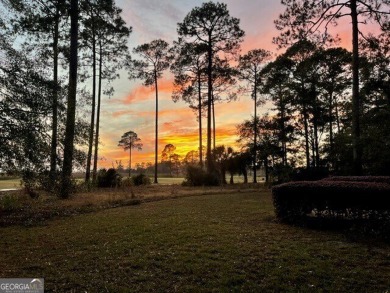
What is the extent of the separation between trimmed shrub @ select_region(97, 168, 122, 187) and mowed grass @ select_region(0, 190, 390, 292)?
13607 millimetres

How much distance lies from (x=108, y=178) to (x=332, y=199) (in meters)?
16.8

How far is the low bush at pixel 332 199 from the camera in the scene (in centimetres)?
616

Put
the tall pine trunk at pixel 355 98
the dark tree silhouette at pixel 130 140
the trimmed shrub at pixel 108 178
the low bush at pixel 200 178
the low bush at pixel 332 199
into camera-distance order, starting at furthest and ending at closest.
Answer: the dark tree silhouette at pixel 130 140 → the low bush at pixel 200 178 → the trimmed shrub at pixel 108 178 → the tall pine trunk at pixel 355 98 → the low bush at pixel 332 199

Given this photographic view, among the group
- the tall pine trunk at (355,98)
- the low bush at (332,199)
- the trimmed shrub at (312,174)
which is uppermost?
the tall pine trunk at (355,98)

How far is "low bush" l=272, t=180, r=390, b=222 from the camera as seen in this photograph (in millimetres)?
6156

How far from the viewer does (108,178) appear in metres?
20.8

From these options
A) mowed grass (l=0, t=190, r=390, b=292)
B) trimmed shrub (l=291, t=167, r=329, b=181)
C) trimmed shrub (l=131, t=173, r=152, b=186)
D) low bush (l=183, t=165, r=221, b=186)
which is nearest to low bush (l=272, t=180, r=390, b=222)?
mowed grass (l=0, t=190, r=390, b=292)

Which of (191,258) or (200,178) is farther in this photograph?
(200,178)

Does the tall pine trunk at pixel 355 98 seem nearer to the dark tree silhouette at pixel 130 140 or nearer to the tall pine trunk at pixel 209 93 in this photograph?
the tall pine trunk at pixel 209 93

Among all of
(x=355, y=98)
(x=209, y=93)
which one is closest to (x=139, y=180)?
(x=209, y=93)

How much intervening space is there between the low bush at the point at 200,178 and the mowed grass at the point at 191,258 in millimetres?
15496

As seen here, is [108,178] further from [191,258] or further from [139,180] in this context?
[191,258]

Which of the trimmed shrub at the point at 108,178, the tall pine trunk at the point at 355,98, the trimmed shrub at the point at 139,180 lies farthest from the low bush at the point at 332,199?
the trimmed shrub at the point at 139,180

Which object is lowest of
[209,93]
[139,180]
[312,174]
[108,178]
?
[139,180]
